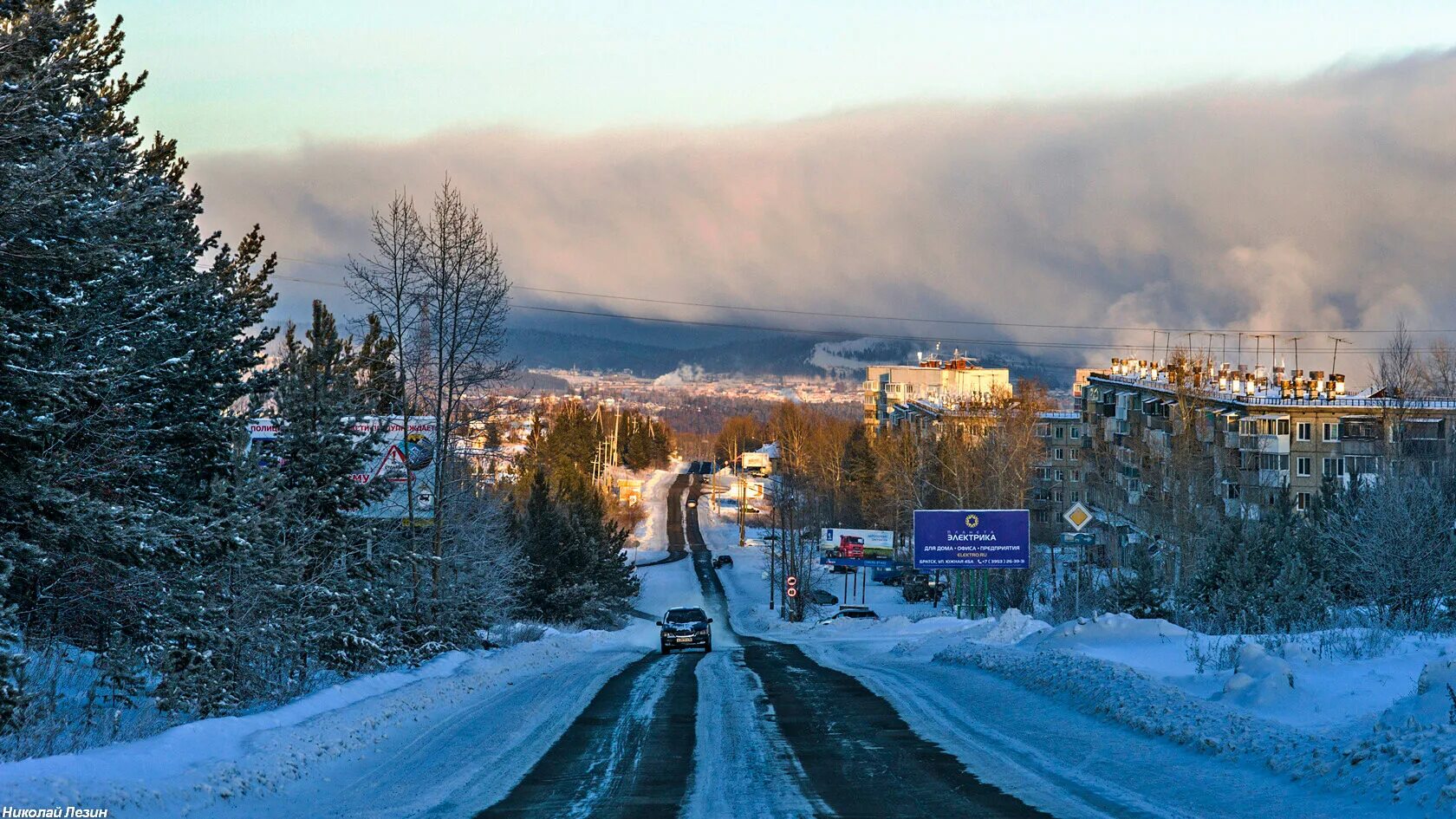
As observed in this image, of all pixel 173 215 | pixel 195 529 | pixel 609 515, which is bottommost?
pixel 609 515

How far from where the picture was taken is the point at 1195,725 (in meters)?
12.9

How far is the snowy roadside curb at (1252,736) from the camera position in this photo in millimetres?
9312

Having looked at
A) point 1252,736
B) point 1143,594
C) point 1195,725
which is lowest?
point 1143,594

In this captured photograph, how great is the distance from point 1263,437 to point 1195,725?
75.1 metres

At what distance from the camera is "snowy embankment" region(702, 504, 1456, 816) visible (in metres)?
9.73

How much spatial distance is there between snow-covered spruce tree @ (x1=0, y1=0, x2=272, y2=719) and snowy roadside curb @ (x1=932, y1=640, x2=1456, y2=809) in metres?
12.2

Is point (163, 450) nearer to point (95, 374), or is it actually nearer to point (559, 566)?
point (95, 374)

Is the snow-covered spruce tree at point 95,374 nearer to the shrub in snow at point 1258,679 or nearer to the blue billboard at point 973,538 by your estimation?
the shrub in snow at point 1258,679

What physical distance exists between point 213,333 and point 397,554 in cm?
588

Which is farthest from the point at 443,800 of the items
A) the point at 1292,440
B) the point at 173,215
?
the point at 1292,440

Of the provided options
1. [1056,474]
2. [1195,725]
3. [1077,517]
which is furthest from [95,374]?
[1056,474]

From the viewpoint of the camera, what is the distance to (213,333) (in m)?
24.7


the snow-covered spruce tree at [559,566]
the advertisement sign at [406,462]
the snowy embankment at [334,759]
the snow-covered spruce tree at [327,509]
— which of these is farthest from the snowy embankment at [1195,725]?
the snow-covered spruce tree at [559,566]

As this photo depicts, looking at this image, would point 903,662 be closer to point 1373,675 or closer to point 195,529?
point 1373,675
